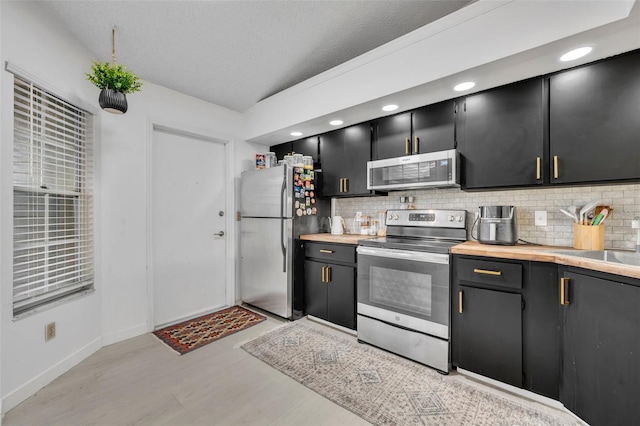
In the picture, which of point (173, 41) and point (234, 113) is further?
point (234, 113)

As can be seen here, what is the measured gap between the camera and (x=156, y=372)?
2.13m

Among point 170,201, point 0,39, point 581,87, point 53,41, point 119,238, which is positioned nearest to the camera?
point 0,39

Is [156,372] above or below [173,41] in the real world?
below

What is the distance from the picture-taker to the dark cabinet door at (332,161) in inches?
123

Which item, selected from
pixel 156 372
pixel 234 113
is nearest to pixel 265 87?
pixel 234 113

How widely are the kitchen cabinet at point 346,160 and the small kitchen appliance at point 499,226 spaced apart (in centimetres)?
110

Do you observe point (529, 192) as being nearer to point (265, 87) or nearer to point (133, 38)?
point (265, 87)

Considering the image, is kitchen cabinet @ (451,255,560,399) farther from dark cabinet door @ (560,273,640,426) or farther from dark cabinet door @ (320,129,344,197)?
dark cabinet door @ (320,129,344,197)

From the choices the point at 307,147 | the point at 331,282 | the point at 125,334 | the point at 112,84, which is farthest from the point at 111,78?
the point at 331,282

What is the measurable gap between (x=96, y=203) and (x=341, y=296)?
242 centimetres

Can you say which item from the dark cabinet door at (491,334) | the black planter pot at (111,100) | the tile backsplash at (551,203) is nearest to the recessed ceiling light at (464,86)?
the tile backsplash at (551,203)

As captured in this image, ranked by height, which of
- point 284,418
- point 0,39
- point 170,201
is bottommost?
point 284,418

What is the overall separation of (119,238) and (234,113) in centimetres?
201

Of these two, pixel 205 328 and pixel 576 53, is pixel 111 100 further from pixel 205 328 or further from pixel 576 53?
pixel 576 53
